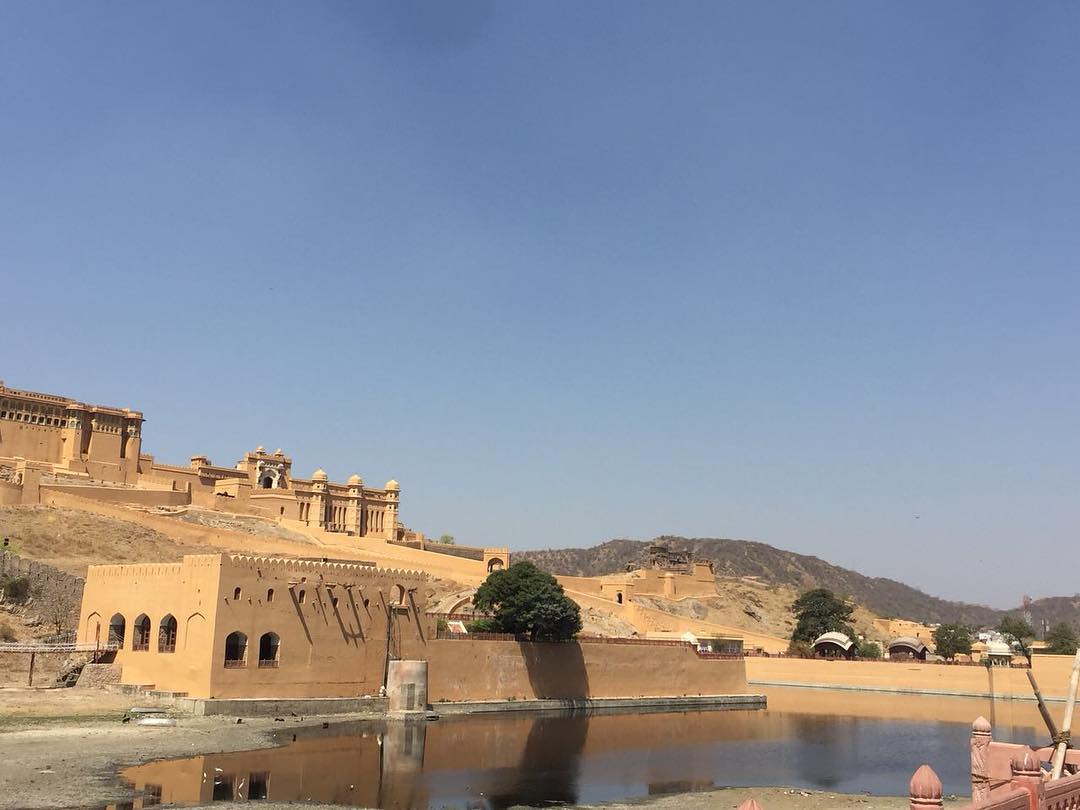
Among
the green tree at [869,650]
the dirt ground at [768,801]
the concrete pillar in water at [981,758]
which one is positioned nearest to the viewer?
the concrete pillar in water at [981,758]

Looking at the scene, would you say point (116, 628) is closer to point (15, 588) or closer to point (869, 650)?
point (15, 588)

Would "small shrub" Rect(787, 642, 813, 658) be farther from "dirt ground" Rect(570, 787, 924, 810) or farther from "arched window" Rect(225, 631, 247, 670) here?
"arched window" Rect(225, 631, 247, 670)

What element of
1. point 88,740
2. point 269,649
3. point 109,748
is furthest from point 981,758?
point 269,649

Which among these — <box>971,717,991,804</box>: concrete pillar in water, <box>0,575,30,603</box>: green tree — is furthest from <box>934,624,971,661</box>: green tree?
<box>971,717,991,804</box>: concrete pillar in water

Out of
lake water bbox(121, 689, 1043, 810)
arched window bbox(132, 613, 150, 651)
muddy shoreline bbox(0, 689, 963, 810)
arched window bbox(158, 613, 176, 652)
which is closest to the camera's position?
muddy shoreline bbox(0, 689, 963, 810)

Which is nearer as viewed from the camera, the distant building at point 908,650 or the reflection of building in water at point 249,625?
the reflection of building in water at point 249,625

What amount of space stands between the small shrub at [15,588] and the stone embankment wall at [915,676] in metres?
32.7

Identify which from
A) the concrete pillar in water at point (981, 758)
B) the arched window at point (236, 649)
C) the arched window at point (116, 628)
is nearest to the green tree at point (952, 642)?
the arched window at point (236, 649)

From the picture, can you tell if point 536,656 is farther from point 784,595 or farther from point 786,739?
point 784,595

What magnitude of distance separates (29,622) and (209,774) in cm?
1351

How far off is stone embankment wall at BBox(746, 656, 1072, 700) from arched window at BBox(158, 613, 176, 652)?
31037 millimetres

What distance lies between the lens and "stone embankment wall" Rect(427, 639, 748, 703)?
31438mm

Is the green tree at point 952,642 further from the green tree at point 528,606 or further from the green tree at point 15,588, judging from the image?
the green tree at point 15,588

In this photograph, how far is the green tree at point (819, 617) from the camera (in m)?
54.5
